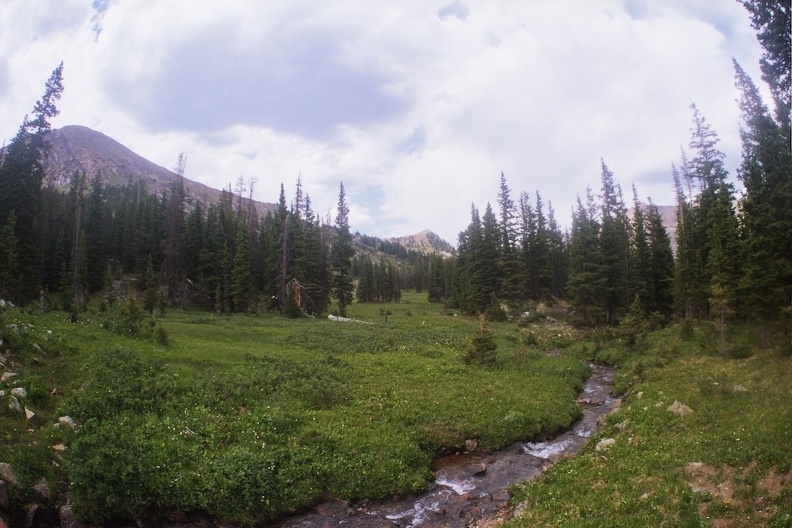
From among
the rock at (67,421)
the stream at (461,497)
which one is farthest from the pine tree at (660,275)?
the rock at (67,421)

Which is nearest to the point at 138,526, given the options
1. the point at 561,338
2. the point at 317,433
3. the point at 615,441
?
the point at 317,433

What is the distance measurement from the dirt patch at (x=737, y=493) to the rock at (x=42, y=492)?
53.5ft

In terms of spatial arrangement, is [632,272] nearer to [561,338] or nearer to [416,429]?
[561,338]

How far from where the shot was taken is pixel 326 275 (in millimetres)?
69625

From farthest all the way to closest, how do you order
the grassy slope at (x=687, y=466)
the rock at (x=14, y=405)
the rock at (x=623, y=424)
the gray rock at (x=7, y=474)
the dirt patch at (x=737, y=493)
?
the rock at (x=623, y=424) → the rock at (x=14, y=405) → the gray rock at (x=7, y=474) → the grassy slope at (x=687, y=466) → the dirt patch at (x=737, y=493)

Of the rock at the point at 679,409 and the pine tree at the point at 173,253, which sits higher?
the pine tree at the point at 173,253

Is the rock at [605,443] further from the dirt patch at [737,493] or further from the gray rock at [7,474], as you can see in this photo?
the gray rock at [7,474]

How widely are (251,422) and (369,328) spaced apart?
26886 mm

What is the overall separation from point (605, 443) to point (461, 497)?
5484 mm

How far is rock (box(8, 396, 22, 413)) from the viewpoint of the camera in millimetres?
13500

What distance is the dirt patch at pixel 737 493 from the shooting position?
28.1 feet

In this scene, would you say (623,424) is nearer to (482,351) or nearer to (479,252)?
(482,351)

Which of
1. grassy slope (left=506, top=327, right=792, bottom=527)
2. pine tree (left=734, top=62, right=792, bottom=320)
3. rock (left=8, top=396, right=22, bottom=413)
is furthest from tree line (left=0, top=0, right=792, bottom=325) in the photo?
rock (left=8, top=396, right=22, bottom=413)

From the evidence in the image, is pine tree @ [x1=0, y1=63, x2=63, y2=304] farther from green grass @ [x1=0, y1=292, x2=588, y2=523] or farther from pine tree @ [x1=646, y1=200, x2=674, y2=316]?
pine tree @ [x1=646, y1=200, x2=674, y2=316]
